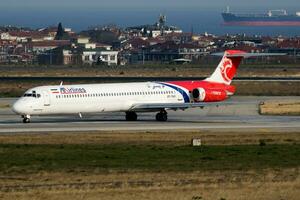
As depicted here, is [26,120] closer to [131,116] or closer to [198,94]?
[131,116]

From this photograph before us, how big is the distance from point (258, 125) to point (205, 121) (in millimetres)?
4353

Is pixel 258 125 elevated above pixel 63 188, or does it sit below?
below

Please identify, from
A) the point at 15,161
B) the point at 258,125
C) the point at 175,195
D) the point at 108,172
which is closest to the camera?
the point at 175,195

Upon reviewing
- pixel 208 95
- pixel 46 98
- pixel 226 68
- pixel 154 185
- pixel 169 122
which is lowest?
pixel 169 122

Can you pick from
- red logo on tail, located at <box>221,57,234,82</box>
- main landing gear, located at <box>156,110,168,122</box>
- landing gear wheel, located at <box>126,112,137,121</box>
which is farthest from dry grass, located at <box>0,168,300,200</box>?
red logo on tail, located at <box>221,57,234,82</box>

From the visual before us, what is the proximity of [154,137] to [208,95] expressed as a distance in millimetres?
14004

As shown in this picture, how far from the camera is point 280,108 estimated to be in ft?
244

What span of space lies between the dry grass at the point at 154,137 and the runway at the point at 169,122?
7.85 ft

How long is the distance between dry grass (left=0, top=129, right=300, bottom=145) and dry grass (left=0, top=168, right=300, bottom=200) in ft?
40.2

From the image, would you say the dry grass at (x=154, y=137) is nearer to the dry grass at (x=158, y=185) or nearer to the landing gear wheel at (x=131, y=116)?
the landing gear wheel at (x=131, y=116)

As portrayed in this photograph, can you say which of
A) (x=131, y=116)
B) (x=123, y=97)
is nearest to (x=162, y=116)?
(x=131, y=116)

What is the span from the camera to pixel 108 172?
3875 centimetres

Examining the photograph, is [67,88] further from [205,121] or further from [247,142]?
[247,142]

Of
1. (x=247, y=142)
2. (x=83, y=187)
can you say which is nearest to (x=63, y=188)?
(x=83, y=187)
